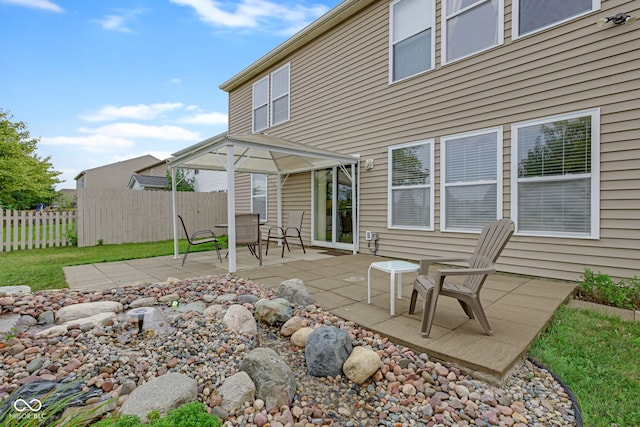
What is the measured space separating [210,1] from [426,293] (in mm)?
9042

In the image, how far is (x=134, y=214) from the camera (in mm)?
9828

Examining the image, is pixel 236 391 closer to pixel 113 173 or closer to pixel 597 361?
pixel 597 361

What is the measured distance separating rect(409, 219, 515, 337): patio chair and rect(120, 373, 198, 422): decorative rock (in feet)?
5.94

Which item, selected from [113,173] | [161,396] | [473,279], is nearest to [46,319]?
[161,396]

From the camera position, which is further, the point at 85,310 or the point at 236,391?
the point at 85,310

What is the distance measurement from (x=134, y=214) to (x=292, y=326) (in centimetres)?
911

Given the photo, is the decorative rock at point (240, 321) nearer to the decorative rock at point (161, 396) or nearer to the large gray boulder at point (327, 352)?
the large gray boulder at point (327, 352)

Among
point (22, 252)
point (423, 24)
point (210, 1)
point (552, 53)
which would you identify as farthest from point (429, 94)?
point (22, 252)

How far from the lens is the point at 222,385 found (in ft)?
6.61

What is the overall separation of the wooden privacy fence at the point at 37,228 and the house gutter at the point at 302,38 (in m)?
6.75

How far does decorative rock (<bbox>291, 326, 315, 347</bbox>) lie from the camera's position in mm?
2651

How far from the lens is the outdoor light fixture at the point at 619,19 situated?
149 inches

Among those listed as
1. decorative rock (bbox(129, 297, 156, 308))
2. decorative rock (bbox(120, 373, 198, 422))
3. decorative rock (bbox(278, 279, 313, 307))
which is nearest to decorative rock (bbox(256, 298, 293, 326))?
decorative rock (bbox(278, 279, 313, 307))

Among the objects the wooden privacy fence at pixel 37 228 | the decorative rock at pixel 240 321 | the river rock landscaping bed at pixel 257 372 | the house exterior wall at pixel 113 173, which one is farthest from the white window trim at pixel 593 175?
the house exterior wall at pixel 113 173
